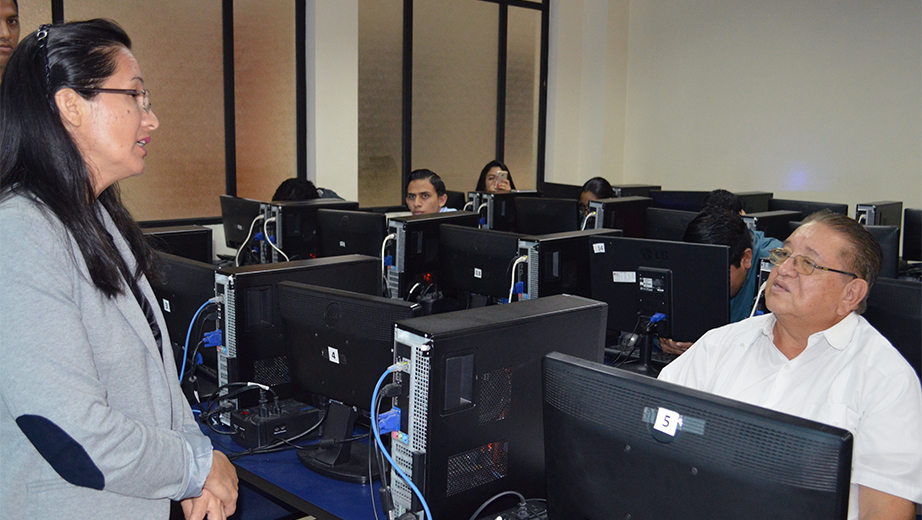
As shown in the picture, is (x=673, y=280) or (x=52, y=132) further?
(x=673, y=280)

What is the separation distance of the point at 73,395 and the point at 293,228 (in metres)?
2.87

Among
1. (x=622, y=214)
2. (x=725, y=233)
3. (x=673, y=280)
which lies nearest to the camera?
(x=673, y=280)

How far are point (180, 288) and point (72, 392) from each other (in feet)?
4.63

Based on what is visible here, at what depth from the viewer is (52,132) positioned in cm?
104

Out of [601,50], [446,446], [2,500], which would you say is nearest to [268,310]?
[446,446]

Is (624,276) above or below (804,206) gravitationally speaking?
below

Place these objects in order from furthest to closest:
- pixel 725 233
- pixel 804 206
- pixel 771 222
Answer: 1. pixel 804 206
2. pixel 771 222
3. pixel 725 233

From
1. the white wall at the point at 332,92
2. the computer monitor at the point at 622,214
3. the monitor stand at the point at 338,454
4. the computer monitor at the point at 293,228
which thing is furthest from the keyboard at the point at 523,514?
the white wall at the point at 332,92

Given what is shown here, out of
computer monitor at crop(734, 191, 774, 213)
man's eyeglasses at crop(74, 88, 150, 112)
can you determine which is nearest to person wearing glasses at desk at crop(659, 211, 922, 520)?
man's eyeglasses at crop(74, 88, 150, 112)

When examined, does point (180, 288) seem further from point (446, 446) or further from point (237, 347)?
point (446, 446)

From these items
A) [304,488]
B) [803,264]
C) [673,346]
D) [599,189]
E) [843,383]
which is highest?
[599,189]

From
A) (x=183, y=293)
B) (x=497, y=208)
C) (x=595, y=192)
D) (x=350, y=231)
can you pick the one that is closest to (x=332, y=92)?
(x=497, y=208)

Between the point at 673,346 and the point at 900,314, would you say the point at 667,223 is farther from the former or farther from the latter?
the point at 900,314

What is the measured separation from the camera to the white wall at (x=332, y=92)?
598 centimetres
